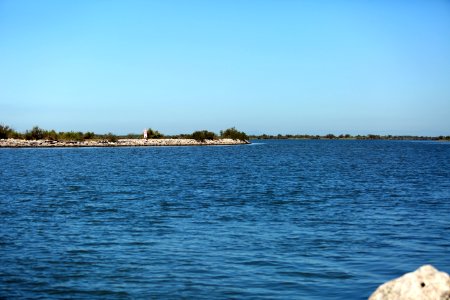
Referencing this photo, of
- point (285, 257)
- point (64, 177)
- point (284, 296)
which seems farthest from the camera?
point (64, 177)

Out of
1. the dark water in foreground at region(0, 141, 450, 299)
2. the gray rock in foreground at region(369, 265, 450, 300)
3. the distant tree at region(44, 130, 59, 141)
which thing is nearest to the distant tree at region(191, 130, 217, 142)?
the distant tree at region(44, 130, 59, 141)

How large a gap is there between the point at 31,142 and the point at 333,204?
324 feet

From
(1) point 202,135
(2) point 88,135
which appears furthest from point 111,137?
(1) point 202,135

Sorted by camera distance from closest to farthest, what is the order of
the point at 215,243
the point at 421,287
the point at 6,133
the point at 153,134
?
the point at 421,287 < the point at 215,243 < the point at 6,133 < the point at 153,134

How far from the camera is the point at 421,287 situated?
8.02m

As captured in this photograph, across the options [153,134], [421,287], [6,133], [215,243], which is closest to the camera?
[421,287]

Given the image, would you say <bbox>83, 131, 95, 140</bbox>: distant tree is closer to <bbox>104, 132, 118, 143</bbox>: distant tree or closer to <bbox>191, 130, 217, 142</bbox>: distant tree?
<bbox>104, 132, 118, 143</bbox>: distant tree

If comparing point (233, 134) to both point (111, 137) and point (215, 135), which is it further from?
point (111, 137)

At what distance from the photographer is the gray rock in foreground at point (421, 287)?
311 inches

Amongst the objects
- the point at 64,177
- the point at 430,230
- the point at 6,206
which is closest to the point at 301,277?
the point at 430,230

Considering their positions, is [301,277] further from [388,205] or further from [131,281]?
[388,205]

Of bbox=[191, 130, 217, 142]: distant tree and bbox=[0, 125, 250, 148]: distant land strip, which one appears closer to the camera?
bbox=[0, 125, 250, 148]: distant land strip

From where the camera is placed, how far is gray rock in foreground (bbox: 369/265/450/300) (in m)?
7.90

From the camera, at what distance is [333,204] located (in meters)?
25.9
